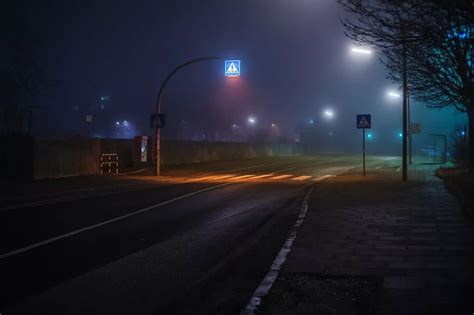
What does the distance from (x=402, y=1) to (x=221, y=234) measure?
5963mm

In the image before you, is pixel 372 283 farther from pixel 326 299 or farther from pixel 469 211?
pixel 469 211

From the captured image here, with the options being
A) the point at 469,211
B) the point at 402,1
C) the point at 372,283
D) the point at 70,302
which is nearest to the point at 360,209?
the point at 469,211

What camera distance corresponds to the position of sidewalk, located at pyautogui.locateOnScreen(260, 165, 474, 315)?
5.14 m

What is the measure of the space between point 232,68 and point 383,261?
1842 centimetres

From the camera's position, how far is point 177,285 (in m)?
6.06

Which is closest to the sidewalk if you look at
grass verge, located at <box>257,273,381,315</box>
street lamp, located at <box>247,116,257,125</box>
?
grass verge, located at <box>257,273,381,315</box>

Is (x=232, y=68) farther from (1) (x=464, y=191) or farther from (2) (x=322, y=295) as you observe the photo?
(2) (x=322, y=295)

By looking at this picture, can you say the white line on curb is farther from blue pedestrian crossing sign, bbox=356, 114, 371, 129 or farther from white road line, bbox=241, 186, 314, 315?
blue pedestrian crossing sign, bbox=356, 114, 371, 129

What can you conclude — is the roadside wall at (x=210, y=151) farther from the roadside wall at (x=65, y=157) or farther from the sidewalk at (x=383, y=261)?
the sidewalk at (x=383, y=261)

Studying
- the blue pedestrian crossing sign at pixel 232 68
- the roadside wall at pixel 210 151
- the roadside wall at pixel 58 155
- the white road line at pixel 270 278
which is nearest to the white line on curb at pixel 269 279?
the white road line at pixel 270 278

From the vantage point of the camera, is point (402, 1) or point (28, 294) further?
point (402, 1)

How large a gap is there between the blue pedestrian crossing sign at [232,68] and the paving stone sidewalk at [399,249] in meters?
12.0


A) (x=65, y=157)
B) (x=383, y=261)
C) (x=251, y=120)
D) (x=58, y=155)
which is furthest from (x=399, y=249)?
(x=251, y=120)

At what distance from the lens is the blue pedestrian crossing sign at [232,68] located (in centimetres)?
2416
